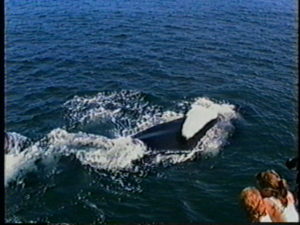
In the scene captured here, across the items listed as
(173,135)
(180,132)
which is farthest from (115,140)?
(180,132)

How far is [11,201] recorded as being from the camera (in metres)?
15.8

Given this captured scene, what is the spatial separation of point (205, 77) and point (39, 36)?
43.7ft

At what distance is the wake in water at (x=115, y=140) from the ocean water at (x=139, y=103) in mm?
58

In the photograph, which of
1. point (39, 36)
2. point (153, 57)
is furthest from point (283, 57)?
point (39, 36)

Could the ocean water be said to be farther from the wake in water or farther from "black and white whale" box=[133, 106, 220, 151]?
"black and white whale" box=[133, 106, 220, 151]

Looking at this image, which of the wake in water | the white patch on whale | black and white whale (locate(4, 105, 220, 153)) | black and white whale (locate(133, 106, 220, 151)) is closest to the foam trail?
the wake in water

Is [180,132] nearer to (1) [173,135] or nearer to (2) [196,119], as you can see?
(1) [173,135]

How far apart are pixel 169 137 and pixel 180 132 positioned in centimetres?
55

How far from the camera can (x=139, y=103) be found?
76.4 ft

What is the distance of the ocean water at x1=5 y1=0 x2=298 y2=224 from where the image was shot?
1591 cm

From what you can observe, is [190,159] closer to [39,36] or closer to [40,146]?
[40,146]

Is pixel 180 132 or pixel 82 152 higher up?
pixel 180 132

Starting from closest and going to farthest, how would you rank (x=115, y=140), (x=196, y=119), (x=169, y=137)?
(x=169, y=137)
(x=115, y=140)
(x=196, y=119)

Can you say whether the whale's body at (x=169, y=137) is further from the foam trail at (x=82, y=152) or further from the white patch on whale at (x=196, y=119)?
the foam trail at (x=82, y=152)
